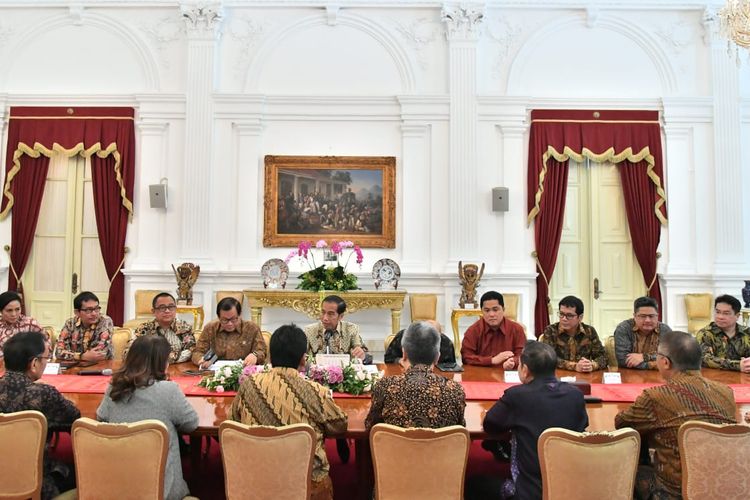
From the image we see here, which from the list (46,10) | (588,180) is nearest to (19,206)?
(46,10)

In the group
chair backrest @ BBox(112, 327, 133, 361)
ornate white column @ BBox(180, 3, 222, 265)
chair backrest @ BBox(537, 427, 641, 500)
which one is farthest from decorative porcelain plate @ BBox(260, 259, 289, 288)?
chair backrest @ BBox(537, 427, 641, 500)

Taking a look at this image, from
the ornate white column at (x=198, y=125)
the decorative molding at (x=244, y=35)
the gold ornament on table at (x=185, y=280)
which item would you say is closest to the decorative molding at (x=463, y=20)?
the decorative molding at (x=244, y=35)

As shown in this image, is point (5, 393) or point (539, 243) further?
point (539, 243)

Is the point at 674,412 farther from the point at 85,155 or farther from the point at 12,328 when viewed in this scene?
the point at 85,155

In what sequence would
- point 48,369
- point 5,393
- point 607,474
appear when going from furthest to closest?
point 48,369 < point 5,393 < point 607,474

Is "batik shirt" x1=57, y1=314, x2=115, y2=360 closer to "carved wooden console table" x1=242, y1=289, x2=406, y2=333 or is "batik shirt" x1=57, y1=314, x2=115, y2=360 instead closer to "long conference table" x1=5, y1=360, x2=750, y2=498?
"long conference table" x1=5, y1=360, x2=750, y2=498

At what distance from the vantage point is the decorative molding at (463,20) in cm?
805

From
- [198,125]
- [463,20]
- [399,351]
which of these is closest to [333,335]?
[399,351]

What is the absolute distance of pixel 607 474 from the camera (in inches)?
90.6

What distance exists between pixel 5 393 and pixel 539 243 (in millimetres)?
6776

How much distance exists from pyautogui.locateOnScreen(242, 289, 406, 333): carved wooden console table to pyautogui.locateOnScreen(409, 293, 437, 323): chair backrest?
0.31 meters

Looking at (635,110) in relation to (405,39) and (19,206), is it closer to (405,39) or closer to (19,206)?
(405,39)

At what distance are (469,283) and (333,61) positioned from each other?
3.71 meters

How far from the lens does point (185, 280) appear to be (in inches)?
299
